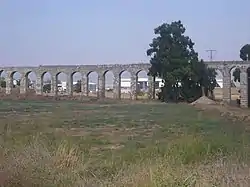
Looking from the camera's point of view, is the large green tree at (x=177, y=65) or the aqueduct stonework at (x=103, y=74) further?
the aqueduct stonework at (x=103, y=74)

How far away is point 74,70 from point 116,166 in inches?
2212

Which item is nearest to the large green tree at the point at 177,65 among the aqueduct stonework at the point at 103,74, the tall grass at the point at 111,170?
the aqueduct stonework at the point at 103,74

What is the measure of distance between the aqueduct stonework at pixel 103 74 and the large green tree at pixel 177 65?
20.1 feet

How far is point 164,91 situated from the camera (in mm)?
45812

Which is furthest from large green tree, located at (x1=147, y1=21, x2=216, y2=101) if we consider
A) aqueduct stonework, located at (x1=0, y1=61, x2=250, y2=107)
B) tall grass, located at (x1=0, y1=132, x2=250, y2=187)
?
tall grass, located at (x1=0, y1=132, x2=250, y2=187)

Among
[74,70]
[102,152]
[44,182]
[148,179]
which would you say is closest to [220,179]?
[148,179]

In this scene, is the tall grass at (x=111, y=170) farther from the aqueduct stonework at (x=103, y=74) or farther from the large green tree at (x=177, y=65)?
the aqueduct stonework at (x=103, y=74)

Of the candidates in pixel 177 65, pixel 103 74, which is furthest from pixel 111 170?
pixel 103 74

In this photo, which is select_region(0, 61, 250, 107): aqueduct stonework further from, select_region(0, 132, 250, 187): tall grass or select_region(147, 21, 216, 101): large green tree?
select_region(0, 132, 250, 187): tall grass

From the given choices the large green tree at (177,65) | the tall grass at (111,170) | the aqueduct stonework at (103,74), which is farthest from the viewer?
the aqueduct stonework at (103,74)

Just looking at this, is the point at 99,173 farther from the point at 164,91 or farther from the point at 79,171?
the point at 164,91

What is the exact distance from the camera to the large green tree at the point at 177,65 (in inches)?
1731

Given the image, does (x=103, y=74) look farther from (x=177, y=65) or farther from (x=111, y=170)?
(x=111, y=170)

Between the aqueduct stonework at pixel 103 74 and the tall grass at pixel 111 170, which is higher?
the aqueduct stonework at pixel 103 74
